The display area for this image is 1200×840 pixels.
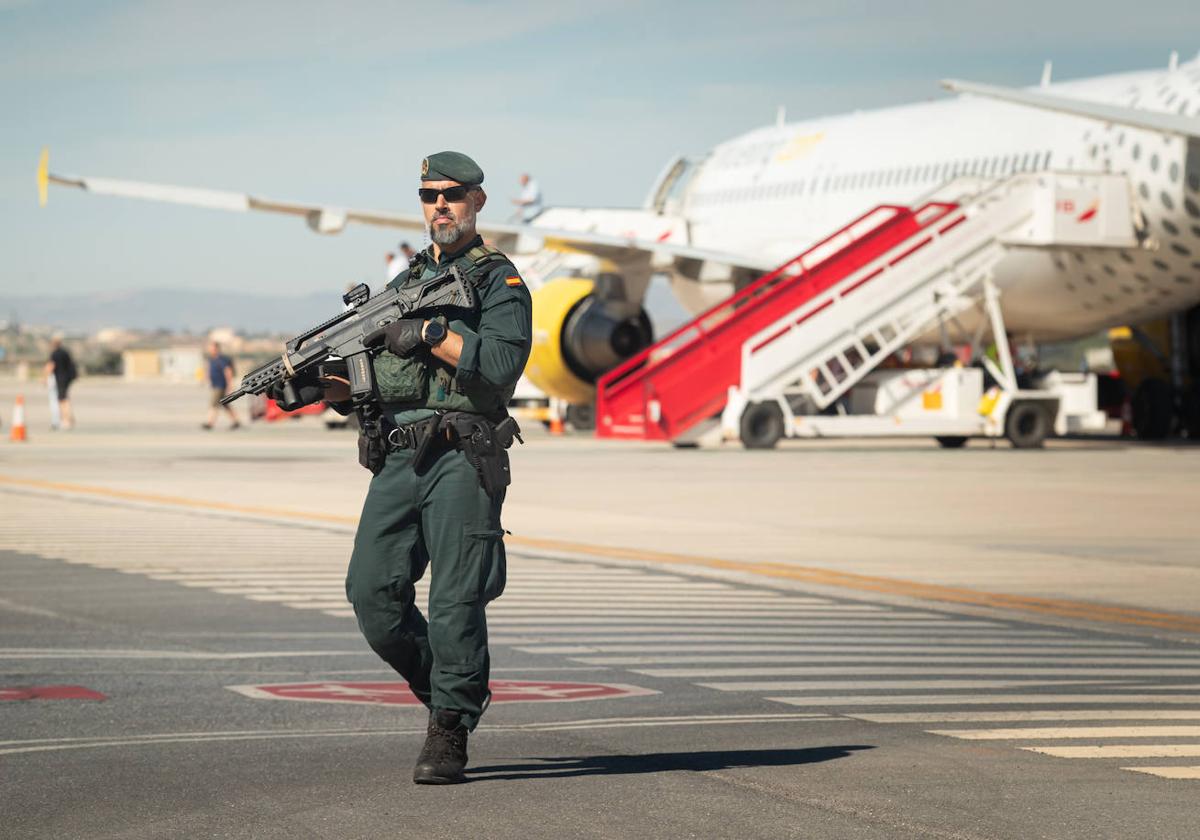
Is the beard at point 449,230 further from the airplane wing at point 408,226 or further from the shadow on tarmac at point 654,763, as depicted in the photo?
the airplane wing at point 408,226

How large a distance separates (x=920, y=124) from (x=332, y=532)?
57.8 feet

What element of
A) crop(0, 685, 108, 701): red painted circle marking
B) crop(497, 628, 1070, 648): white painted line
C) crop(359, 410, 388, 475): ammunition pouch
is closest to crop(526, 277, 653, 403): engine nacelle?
crop(497, 628, 1070, 648): white painted line

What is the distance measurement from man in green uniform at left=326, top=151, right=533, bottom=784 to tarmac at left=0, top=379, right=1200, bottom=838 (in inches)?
13.5

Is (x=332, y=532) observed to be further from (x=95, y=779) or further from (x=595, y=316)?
(x=595, y=316)

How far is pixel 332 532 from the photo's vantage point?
15.8 metres

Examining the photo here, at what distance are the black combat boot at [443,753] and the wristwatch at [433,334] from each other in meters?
1.17

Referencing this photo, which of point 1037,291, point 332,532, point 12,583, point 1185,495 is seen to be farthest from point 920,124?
point 12,583

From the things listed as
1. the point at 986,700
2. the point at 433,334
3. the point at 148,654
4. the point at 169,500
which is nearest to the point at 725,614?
the point at 986,700

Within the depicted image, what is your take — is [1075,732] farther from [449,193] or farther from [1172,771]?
[449,193]

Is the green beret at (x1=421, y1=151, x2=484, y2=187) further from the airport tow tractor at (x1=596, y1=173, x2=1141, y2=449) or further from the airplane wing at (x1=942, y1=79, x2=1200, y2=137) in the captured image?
the airport tow tractor at (x1=596, y1=173, x2=1141, y2=449)

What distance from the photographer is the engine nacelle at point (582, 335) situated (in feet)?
100

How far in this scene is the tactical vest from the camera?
20.6ft

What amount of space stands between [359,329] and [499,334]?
0.46 meters

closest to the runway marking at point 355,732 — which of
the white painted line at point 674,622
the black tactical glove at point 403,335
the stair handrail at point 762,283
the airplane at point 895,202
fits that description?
the black tactical glove at point 403,335
